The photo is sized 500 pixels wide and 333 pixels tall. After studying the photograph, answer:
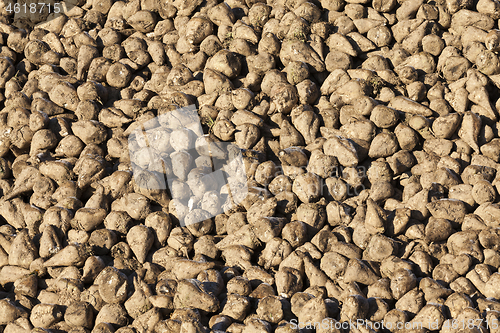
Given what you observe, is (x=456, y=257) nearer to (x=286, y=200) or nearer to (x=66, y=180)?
(x=286, y=200)

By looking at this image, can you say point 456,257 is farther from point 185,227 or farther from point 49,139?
point 49,139

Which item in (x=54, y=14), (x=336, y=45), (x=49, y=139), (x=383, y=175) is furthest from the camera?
(x=54, y=14)

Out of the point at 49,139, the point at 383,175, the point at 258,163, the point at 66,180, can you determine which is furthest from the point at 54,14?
the point at 383,175

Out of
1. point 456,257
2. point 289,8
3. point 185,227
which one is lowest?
point 185,227

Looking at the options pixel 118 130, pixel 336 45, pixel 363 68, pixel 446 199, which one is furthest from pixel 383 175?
pixel 118 130

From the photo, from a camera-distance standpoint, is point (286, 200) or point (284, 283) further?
point (286, 200)

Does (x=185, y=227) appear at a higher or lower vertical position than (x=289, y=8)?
lower

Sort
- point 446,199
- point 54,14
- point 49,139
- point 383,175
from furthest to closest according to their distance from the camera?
point 54,14
point 49,139
point 383,175
point 446,199
